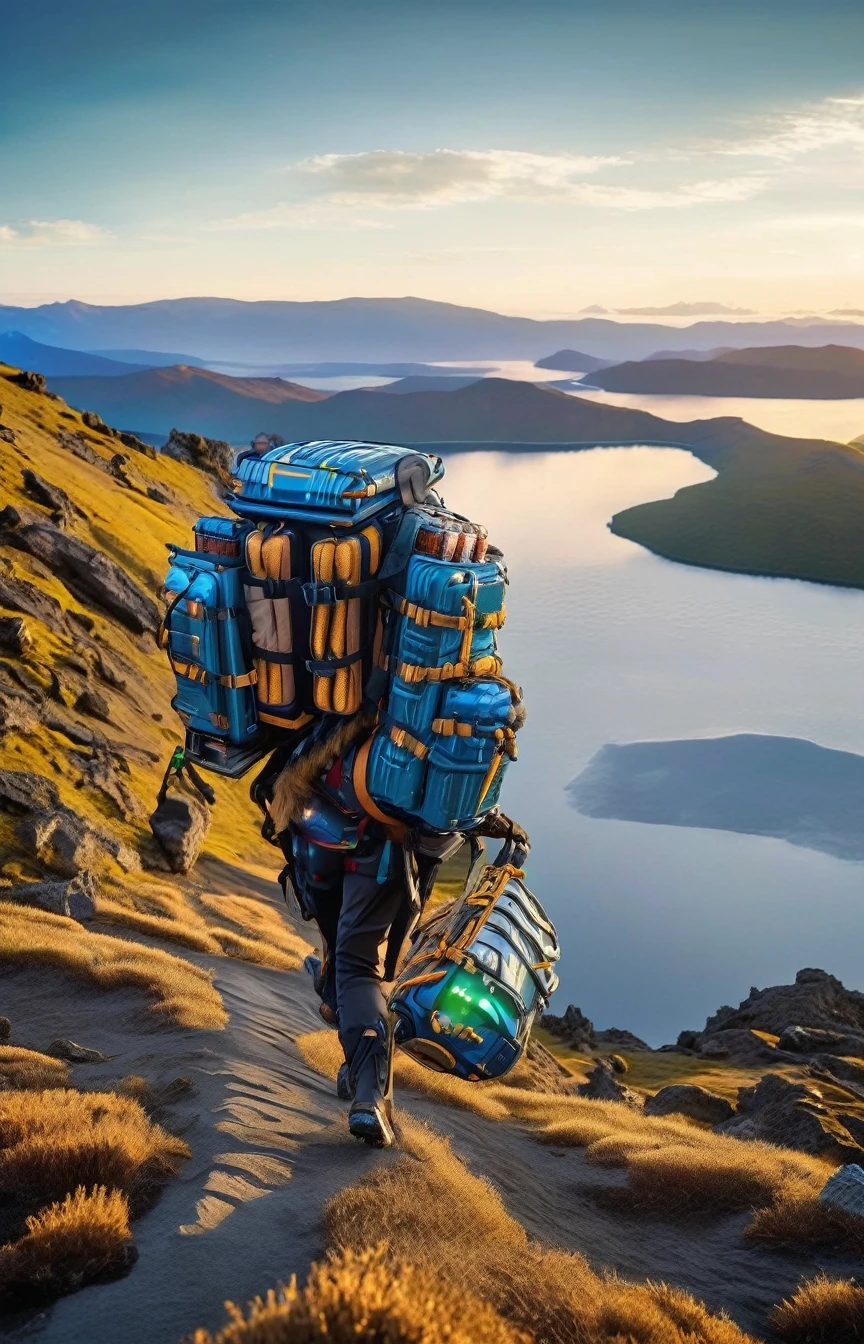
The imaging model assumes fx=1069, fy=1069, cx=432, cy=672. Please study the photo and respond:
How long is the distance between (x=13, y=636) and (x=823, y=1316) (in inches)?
902

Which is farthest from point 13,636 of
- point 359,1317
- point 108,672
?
point 359,1317

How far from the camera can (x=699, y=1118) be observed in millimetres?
17141

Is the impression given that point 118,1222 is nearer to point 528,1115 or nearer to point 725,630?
point 528,1115

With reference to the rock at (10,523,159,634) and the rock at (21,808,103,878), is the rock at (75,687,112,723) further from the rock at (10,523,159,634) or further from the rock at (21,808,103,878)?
the rock at (21,808,103,878)

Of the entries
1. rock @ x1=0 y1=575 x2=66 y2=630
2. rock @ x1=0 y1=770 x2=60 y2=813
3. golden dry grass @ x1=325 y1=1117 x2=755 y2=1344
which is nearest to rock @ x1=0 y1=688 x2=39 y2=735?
rock @ x1=0 y1=770 x2=60 y2=813

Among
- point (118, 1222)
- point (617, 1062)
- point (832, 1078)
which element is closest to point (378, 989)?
point (118, 1222)

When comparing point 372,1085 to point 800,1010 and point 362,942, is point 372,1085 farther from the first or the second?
point 800,1010

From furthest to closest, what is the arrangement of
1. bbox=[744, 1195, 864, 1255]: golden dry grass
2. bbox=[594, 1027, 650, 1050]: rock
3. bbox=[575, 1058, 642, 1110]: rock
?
1. bbox=[594, 1027, 650, 1050]: rock
2. bbox=[575, 1058, 642, 1110]: rock
3. bbox=[744, 1195, 864, 1255]: golden dry grass

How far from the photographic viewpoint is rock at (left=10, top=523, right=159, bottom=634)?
1399 inches

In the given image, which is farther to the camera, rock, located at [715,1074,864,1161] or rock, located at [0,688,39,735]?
rock, located at [0,688,39,735]

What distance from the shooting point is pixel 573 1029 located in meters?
31.8

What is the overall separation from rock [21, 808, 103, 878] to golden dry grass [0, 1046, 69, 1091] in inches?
292

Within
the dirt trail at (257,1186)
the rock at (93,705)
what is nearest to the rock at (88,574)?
the rock at (93,705)

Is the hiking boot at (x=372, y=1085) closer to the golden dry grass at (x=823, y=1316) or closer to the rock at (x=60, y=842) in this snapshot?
the golden dry grass at (x=823, y=1316)
